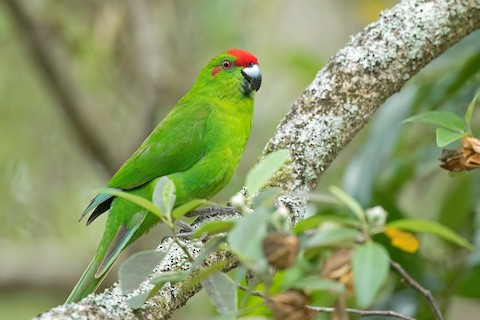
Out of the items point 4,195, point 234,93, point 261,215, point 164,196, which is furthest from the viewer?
point 4,195

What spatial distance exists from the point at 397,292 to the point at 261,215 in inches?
73.3

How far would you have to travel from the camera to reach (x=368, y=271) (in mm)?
1034

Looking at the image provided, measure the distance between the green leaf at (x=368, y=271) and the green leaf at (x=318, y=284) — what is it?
0.17ft

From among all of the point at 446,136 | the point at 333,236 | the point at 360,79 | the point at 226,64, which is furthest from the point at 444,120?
the point at 226,64

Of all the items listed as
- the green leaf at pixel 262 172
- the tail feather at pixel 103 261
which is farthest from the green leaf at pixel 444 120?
the tail feather at pixel 103 261

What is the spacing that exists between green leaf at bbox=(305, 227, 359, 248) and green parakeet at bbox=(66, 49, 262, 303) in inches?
65.2

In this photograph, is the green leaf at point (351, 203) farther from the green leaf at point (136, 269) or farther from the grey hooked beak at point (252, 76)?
the grey hooked beak at point (252, 76)

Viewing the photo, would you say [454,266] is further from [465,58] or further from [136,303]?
[136,303]

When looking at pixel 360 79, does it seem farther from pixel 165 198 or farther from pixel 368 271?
pixel 368 271

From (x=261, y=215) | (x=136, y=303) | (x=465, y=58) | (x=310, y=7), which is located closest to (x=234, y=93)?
(x=465, y=58)

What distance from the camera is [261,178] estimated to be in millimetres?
1269

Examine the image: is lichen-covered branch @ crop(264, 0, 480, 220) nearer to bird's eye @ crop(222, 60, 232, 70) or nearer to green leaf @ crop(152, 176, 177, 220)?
green leaf @ crop(152, 176, 177, 220)

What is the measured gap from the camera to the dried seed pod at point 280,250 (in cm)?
113

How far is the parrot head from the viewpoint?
10.9 ft
